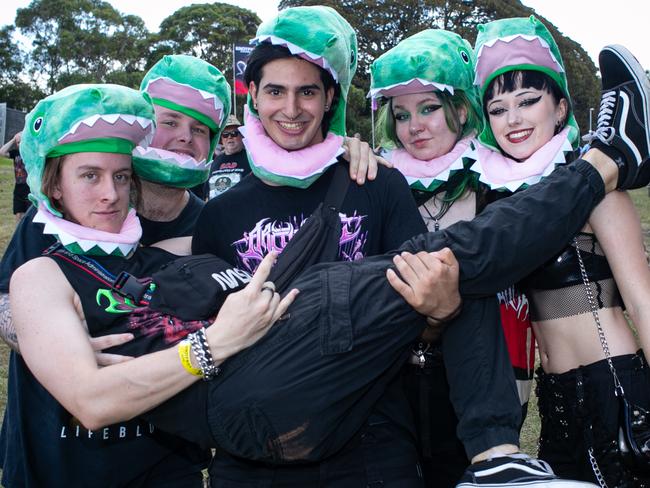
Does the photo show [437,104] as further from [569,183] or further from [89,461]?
[89,461]

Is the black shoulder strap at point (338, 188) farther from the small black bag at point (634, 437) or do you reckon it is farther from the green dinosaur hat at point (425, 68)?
the small black bag at point (634, 437)

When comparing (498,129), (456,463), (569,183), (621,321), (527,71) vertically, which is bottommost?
(456,463)

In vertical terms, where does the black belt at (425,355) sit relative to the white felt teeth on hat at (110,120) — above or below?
below

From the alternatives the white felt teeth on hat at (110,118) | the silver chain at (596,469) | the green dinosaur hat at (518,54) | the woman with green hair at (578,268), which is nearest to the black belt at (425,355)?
the woman with green hair at (578,268)

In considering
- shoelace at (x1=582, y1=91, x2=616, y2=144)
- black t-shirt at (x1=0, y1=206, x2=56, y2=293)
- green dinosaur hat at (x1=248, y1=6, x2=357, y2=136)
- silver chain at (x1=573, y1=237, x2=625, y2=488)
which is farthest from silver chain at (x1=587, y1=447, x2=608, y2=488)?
black t-shirt at (x1=0, y1=206, x2=56, y2=293)

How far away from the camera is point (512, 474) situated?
196 cm

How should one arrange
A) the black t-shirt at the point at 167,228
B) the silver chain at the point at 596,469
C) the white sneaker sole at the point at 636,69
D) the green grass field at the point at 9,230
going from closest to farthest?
the silver chain at the point at 596,469, the white sneaker sole at the point at 636,69, the black t-shirt at the point at 167,228, the green grass field at the point at 9,230

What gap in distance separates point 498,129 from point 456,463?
1.51 meters

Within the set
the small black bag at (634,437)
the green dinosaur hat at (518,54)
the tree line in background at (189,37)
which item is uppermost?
the tree line in background at (189,37)

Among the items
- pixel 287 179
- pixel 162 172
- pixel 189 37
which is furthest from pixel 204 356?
pixel 189 37

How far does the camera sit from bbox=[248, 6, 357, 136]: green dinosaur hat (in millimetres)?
2602

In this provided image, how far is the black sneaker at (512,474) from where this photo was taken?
6.25 feet

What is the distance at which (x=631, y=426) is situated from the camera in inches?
91.2

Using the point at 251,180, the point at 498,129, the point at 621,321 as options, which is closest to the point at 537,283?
the point at 621,321
